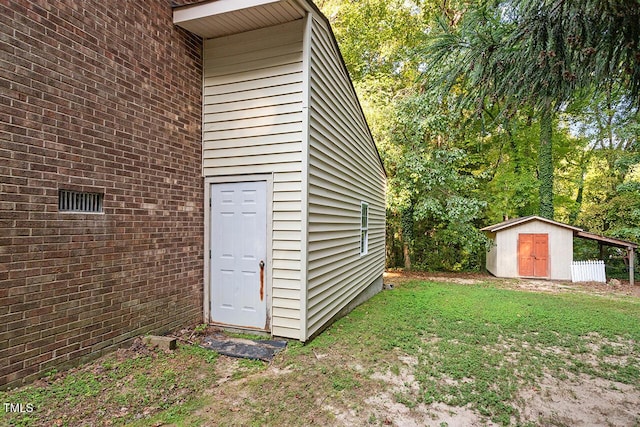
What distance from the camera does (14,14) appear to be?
2701 millimetres

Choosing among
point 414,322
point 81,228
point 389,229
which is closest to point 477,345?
point 414,322

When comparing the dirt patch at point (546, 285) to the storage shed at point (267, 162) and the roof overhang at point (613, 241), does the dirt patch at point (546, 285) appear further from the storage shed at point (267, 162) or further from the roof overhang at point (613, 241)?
the storage shed at point (267, 162)

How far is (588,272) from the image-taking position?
39.8 feet

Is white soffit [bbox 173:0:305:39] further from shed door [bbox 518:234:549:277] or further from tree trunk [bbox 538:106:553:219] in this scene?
tree trunk [bbox 538:106:553:219]

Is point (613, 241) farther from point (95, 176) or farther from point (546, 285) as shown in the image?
point (95, 176)

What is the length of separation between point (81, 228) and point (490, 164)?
1851 cm

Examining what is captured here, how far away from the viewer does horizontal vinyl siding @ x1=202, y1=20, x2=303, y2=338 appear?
4184 millimetres

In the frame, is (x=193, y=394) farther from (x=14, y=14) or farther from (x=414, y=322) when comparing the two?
(x=414, y=322)

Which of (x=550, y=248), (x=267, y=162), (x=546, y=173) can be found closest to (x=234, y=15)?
(x=267, y=162)

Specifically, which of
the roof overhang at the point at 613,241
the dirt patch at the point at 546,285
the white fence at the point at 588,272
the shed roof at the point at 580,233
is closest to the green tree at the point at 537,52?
the dirt patch at the point at 546,285

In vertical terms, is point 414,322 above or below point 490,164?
below

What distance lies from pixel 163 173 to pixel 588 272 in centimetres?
1520

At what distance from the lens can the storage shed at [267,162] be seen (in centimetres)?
416

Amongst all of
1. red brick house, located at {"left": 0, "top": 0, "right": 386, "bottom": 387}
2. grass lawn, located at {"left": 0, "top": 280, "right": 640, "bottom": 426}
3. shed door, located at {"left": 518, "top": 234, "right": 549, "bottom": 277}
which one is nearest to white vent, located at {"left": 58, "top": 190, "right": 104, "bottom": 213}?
red brick house, located at {"left": 0, "top": 0, "right": 386, "bottom": 387}
